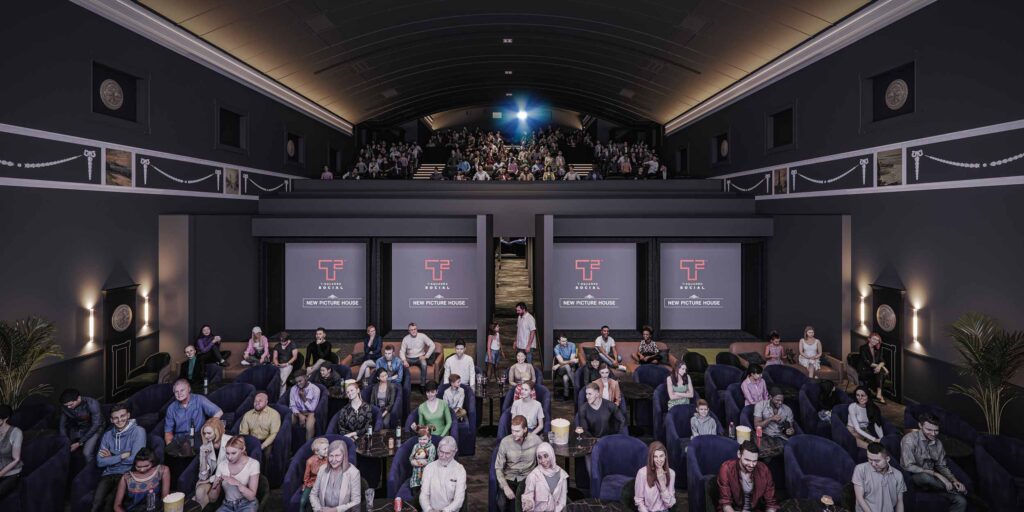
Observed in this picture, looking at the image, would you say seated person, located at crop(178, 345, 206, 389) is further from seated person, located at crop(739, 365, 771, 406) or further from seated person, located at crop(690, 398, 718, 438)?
seated person, located at crop(739, 365, 771, 406)

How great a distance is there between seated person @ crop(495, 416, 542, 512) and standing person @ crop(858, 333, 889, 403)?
21.4 feet

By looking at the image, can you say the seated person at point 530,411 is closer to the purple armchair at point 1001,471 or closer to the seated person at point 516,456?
the seated person at point 516,456

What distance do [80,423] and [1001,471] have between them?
9.64 metres

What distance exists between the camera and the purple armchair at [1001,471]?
5145mm

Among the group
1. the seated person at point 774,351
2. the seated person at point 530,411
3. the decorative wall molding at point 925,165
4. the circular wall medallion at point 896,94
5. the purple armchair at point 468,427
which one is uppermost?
the circular wall medallion at point 896,94

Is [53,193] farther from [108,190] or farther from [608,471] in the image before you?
[608,471]

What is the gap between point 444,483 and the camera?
4.84m

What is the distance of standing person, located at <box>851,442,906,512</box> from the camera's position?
15.5 ft

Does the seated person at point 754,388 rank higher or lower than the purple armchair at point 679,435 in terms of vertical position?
higher

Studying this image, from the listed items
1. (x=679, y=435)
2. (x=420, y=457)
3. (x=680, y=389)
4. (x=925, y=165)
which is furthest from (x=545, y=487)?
(x=925, y=165)

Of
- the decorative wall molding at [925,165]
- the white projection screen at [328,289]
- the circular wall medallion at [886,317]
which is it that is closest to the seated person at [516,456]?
the decorative wall molding at [925,165]

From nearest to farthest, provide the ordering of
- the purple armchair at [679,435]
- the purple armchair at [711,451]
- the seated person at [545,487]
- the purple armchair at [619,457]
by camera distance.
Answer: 1. the seated person at [545,487]
2. the purple armchair at [619,457]
3. the purple armchair at [711,451]
4. the purple armchair at [679,435]

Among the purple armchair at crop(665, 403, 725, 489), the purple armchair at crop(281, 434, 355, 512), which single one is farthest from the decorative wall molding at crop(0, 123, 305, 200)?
the purple armchair at crop(665, 403, 725, 489)

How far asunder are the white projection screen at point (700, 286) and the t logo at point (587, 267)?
1.52 meters
